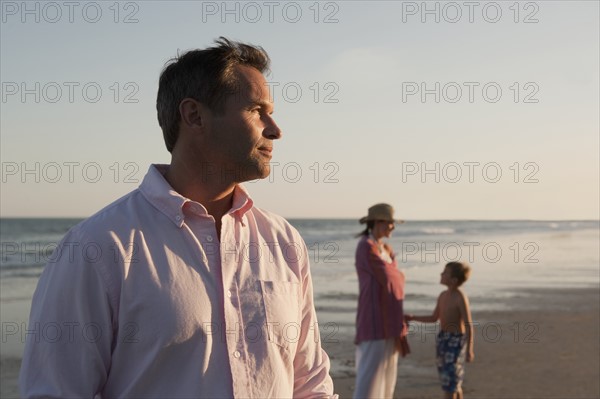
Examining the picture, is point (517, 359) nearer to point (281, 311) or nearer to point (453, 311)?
point (453, 311)

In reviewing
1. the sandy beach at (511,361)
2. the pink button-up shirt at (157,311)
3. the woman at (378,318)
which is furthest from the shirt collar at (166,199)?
the sandy beach at (511,361)

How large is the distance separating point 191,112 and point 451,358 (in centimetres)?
609

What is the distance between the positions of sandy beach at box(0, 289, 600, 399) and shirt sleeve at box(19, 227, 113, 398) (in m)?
7.04

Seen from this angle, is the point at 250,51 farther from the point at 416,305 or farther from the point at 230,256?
the point at 416,305

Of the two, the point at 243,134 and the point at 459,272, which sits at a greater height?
the point at 243,134

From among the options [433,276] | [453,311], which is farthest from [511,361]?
[433,276]

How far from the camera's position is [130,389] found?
242cm

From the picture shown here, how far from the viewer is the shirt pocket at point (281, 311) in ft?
8.70

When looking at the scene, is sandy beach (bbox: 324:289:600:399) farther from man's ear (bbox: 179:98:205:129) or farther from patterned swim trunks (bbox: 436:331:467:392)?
man's ear (bbox: 179:98:205:129)

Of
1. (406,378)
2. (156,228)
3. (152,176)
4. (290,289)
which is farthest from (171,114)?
(406,378)

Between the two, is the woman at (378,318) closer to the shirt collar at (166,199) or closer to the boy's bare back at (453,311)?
the boy's bare back at (453,311)

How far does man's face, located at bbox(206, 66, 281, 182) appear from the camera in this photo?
8.85 feet

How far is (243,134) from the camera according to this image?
2.70m

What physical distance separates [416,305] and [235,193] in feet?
47.9
